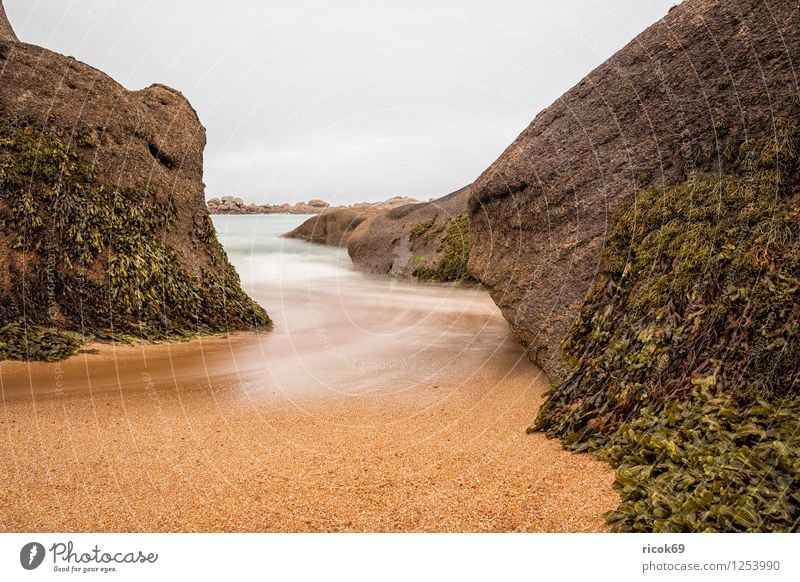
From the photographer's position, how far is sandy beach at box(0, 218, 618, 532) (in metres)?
3.13

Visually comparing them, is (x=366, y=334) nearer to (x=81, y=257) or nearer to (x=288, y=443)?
(x=81, y=257)

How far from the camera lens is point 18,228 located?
7.18 meters

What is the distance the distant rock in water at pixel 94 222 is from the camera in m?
7.11

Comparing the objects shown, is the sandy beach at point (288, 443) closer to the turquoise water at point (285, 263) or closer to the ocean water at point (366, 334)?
the ocean water at point (366, 334)

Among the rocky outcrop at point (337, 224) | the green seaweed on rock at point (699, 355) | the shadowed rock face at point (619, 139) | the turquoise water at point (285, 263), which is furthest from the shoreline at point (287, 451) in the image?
the rocky outcrop at point (337, 224)

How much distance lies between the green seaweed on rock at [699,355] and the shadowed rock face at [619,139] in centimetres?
29

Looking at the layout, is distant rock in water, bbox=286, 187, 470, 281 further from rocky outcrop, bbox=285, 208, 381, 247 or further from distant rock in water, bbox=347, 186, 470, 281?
rocky outcrop, bbox=285, 208, 381, 247

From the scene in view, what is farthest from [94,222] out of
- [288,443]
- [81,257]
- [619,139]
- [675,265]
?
[675,265]

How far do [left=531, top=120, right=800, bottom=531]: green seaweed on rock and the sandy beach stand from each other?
33cm

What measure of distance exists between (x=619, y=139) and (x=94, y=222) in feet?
23.3

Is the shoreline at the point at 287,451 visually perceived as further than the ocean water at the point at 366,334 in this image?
No

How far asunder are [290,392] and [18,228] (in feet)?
14.9

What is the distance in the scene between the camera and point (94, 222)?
7797mm

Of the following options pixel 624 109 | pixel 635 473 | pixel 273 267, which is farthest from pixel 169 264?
pixel 273 267
